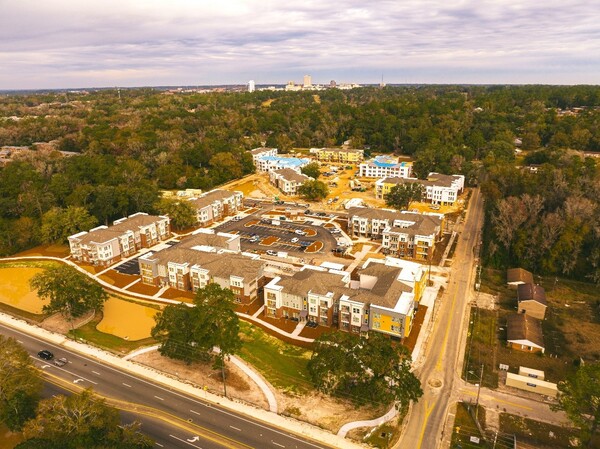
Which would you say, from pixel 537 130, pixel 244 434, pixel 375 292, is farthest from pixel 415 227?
pixel 537 130

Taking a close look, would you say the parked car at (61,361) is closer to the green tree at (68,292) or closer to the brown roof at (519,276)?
the green tree at (68,292)

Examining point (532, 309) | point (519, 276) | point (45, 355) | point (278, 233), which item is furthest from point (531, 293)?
point (45, 355)

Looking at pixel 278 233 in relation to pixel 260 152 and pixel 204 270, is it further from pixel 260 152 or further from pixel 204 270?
pixel 260 152

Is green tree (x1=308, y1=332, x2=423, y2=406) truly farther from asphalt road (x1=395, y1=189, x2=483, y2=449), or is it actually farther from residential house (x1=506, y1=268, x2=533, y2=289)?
residential house (x1=506, y1=268, x2=533, y2=289)

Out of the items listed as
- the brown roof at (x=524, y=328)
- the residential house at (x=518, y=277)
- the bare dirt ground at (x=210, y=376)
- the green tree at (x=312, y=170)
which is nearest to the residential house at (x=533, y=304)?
the brown roof at (x=524, y=328)

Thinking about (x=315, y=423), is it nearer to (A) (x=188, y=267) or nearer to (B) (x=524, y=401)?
(B) (x=524, y=401)

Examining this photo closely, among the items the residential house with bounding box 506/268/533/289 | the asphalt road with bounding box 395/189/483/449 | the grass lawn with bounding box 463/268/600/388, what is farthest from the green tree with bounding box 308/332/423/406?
the residential house with bounding box 506/268/533/289
